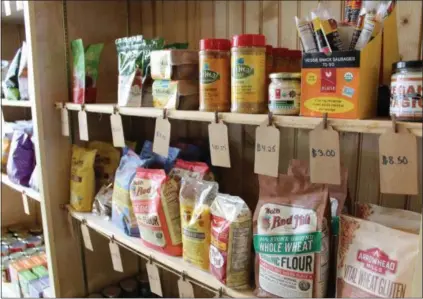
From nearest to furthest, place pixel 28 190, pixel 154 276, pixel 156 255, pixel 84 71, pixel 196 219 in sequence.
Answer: pixel 196 219 → pixel 156 255 → pixel 154 276 → pixel 84 71 → pixel 28 190

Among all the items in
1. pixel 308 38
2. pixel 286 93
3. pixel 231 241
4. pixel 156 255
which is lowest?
pixel 156 255

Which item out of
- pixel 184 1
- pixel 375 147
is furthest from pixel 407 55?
pixel 184 1

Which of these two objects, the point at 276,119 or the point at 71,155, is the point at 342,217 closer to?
the point at 276,119

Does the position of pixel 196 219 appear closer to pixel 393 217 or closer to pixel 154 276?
pixel 154 276

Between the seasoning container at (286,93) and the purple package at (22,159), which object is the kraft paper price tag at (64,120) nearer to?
the purple package at (22,159)

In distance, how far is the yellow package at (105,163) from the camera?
160 centimetres

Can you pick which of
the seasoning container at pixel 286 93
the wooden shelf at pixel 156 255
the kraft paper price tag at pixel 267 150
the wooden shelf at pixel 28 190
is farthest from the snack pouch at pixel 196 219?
the wooden shelf at pixel 28 190

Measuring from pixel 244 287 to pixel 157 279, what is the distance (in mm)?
421

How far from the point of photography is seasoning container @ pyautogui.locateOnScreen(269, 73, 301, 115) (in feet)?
2.70

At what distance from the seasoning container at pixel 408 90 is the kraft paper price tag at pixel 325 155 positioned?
122mm

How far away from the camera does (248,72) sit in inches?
34.9

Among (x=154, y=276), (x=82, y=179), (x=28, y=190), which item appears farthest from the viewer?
(x=28, y=190)

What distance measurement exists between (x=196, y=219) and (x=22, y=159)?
41.4 inches

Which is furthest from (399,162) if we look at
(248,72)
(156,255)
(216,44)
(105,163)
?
(105,163)
